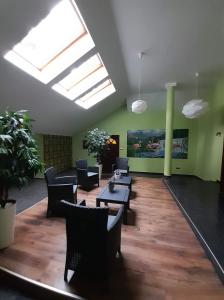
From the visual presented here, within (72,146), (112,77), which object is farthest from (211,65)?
(72,146)

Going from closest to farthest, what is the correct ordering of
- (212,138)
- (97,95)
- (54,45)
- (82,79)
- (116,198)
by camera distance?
1. (54,45)
2. (116,198)
3. (82,79)
4. (212,138)
5. (97,95)

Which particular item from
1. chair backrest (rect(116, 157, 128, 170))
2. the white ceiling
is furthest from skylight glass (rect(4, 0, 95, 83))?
chair backrest (rect(116, 157, 128, 170))

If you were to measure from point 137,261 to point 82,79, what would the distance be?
3875mm

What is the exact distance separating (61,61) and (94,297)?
348 centimetres

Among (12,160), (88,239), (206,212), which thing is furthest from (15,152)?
(206,212)

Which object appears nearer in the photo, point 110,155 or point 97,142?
point 97,142

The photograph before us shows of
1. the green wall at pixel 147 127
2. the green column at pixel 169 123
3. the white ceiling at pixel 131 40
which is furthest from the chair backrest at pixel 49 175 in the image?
the green wall at pixel 147 127

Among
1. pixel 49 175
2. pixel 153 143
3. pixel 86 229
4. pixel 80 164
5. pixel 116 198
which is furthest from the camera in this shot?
pixel 153 143

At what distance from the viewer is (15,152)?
2.11 metres

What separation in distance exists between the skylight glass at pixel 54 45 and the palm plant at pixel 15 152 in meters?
0.93

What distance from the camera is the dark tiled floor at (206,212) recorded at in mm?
2092

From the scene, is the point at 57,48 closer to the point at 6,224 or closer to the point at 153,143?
the point at 6,224

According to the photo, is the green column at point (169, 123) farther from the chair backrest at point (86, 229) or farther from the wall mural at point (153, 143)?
the chair backrest at point (86, 229)

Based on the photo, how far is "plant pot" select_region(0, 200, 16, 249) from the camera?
6.94 ft
